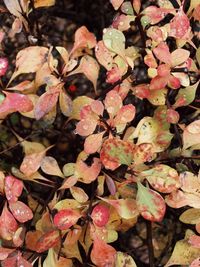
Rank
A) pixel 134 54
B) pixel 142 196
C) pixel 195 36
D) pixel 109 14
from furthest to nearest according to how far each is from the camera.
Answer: pixel 109 14 → pixel 195 36 → pixel 134 54 → pixel 142 196

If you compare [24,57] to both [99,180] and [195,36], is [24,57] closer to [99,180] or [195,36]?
[99,180]

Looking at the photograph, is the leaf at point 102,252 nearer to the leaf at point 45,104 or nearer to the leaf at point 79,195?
the leaf at point 79,195

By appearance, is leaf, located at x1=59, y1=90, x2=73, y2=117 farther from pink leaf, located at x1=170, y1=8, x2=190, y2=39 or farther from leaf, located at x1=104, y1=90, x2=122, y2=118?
pink leaf, located at x1=170, y1=8, x2=190, y2=39

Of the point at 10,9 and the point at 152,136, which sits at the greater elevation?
the point at 10,9

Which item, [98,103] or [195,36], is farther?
[195,36]

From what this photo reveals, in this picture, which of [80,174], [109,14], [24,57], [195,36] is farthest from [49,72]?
[109,14]

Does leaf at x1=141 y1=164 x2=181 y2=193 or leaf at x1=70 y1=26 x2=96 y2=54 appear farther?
leaf at x1=70 y1=26 x2=96 y2=54

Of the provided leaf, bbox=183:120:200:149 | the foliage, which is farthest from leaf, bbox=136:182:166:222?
leaf, bbox=183:120:200:149

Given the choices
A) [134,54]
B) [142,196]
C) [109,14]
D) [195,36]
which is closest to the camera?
[142,196]
